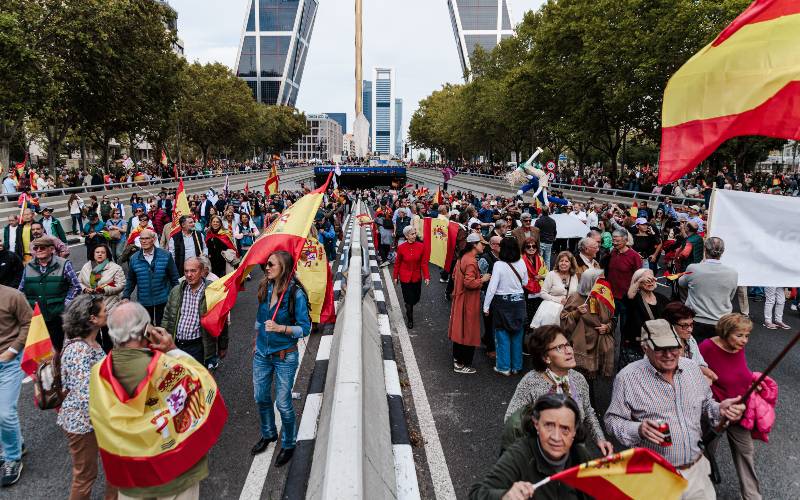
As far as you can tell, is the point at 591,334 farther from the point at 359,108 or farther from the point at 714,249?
the point at 359,108

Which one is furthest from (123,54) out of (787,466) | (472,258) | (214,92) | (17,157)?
(17,157)

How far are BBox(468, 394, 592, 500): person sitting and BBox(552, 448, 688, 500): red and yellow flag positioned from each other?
4.3 inches

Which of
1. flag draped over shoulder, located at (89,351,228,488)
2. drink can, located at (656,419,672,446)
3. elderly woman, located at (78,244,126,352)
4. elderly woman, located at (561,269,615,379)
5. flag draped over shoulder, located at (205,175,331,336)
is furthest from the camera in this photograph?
elderly woman, located at (78,244,126,352)

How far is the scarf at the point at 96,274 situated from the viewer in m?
4.96

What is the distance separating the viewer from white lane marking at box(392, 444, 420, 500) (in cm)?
333

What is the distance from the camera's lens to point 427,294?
31.2 feet

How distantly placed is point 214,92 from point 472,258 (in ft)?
163

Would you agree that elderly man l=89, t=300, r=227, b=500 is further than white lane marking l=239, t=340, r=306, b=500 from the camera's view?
No

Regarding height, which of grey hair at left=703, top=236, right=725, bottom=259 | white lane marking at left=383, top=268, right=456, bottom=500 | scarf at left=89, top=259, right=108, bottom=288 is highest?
grey hair at left=703, top=236, right=725, bottom=259

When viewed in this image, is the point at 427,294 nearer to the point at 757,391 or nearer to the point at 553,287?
the point at 553,287

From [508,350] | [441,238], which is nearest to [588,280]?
[508,350]

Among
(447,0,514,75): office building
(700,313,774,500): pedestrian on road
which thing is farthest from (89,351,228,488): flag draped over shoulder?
(447,0,514,75): office building

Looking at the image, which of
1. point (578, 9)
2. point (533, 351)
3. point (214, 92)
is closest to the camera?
point (533, 351)

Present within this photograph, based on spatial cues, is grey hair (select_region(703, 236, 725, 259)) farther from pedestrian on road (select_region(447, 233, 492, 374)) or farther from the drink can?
the drink can
